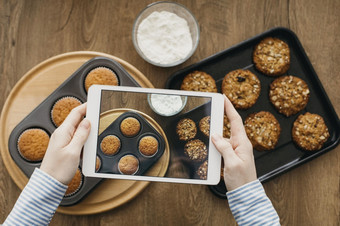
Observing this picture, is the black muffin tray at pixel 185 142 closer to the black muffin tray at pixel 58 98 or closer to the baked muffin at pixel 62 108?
the black muffin tray at pixel 58 98

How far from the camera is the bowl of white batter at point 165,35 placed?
4.26ft

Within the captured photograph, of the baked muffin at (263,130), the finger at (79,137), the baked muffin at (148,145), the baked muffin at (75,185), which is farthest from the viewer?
the baked muffin at (263,130)

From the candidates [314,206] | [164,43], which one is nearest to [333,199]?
[314,206]

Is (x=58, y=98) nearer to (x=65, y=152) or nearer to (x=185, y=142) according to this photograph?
(x=65, y=152)

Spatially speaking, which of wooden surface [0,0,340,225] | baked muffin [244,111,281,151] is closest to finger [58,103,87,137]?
wooden surface [0,0,340,225]

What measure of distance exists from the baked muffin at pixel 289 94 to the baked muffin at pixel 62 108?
0.86 m

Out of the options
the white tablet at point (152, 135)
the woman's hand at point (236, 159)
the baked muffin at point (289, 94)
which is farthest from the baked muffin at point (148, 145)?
the baked muffin at point (289, 94)

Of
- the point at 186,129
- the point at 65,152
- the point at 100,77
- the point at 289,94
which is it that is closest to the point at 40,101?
the point at 100,77

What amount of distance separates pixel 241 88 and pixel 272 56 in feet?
0.67

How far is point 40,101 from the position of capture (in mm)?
1270

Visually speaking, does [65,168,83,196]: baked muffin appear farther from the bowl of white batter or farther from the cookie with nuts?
the cookie with nuts

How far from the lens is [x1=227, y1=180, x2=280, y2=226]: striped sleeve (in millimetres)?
969

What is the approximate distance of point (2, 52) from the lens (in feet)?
4.43

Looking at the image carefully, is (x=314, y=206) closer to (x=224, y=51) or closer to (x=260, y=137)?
(x=260, y=137)
